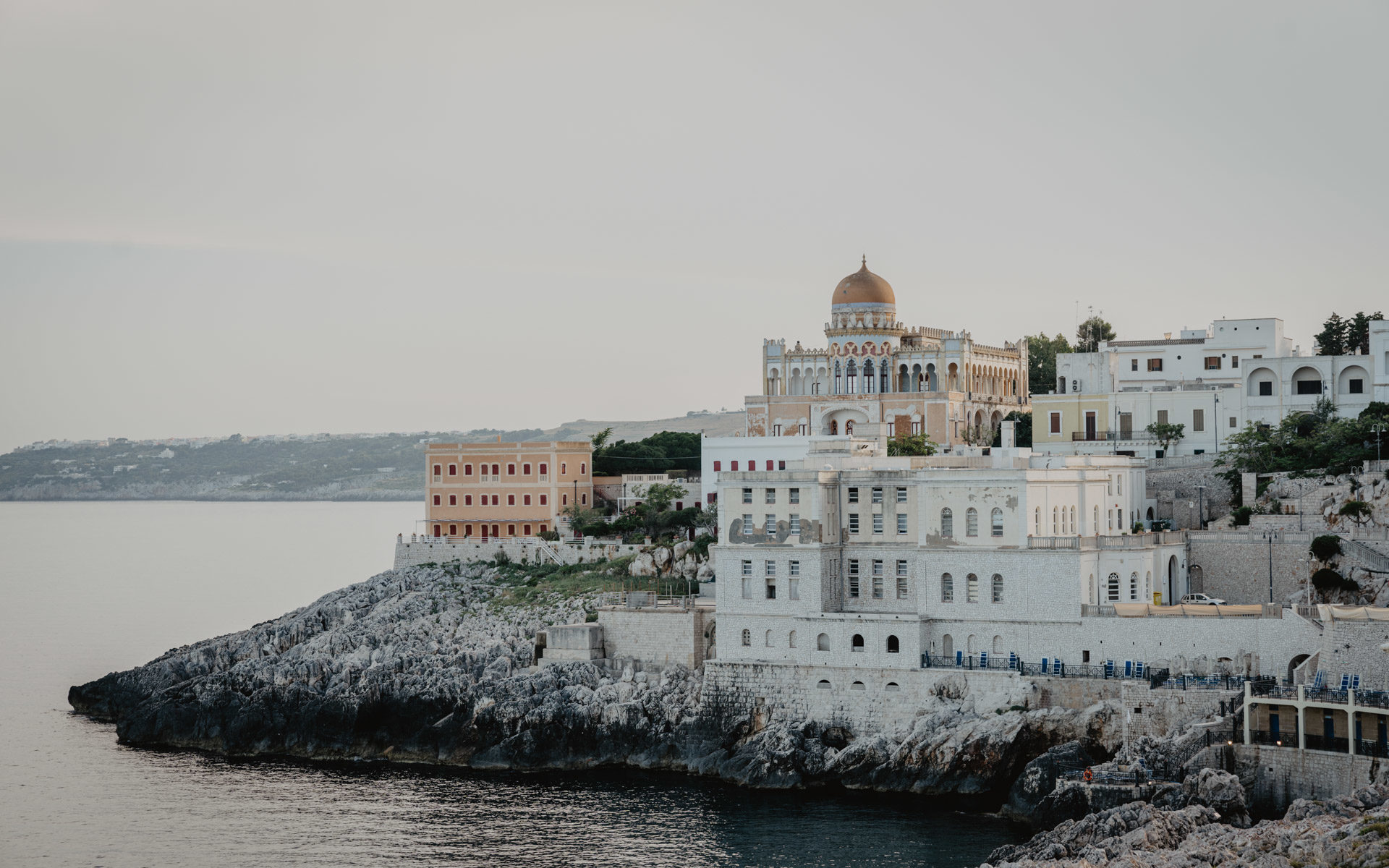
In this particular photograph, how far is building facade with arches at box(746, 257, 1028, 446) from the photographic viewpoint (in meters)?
86.6

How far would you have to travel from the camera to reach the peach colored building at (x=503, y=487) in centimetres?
8144

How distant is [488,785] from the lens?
183ft

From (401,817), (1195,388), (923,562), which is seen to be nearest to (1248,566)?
(923,562)

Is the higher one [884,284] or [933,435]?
[884,284]

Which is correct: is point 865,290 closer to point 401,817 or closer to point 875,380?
point 875,380

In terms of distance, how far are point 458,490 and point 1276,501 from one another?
125 feet

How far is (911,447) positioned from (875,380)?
483 inches

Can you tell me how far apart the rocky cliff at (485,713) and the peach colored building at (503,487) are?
8548 millimetres

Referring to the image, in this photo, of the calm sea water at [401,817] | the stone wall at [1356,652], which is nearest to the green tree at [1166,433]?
the stone wall at [1356,652]

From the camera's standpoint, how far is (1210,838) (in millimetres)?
39906

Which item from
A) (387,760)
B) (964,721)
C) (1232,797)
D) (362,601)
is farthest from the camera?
(362,601)

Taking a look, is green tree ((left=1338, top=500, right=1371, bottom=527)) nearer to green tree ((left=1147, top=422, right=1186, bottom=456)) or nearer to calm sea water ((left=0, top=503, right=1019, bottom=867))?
green tree ((left=1147, top=422, right=1186, bottom=456))

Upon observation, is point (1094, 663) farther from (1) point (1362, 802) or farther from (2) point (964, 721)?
(1) point (1362, 802)

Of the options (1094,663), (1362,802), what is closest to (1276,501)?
(1094,663)
